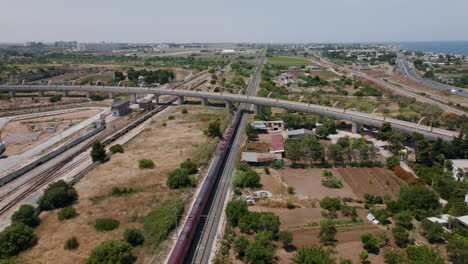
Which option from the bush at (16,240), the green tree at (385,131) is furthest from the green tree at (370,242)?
the bush at (16,240)

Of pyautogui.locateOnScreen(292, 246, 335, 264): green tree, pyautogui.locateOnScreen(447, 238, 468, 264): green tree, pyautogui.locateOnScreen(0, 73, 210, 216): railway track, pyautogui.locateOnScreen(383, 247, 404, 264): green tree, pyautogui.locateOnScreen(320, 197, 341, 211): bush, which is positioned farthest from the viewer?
pyautogui.locateOnScreen(0, 73, 210, 216): railway track

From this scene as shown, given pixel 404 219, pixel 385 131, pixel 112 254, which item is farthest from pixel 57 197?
pixel 385 131

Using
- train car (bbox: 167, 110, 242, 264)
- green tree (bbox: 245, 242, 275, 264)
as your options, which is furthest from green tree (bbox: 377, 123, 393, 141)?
green tree (bbox: 245, 242, 275, 264)

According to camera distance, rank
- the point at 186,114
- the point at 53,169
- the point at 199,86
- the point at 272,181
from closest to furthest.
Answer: the point at 272,181 → the point at 53,169 → the point at 186,114 → the point at 199,86

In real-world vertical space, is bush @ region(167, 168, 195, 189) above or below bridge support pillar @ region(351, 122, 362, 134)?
below

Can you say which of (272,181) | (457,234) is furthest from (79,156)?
(457,234)

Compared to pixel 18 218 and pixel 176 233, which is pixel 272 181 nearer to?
pixel 176 233

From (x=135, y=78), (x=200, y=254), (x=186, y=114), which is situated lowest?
(x=200, y=254)

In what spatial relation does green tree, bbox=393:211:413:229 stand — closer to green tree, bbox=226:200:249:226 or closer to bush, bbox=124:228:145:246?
green tree, bbox=226:200:249:226

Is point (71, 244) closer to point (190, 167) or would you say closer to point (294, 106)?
point (190, 167)
